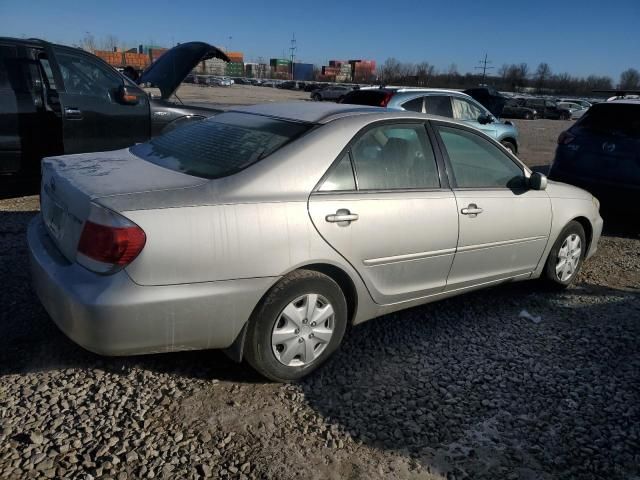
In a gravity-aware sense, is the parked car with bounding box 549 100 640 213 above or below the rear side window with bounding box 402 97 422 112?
below

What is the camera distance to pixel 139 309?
2492 mm

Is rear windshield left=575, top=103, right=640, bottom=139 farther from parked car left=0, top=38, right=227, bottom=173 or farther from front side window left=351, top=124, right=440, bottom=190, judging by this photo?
parked car left=0, top=38, right=227, bottom=173

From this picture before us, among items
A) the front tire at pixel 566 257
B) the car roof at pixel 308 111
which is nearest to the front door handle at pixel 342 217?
the car roof at pixel 308 111

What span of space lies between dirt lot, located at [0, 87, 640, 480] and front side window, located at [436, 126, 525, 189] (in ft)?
3.42

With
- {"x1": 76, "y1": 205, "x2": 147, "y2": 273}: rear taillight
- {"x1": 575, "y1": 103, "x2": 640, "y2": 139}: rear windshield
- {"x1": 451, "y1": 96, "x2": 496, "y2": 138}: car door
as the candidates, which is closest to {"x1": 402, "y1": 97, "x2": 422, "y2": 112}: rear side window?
{"x1": 451, "y1": 96, "x2": 496, "y2": 138}: car door

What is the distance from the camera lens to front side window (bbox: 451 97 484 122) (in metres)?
9.48

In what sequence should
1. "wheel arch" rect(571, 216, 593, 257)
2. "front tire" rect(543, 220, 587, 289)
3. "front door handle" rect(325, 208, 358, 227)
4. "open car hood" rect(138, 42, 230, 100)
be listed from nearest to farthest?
"front door handle" rect(325, 208, 358, 227)
"front tire" rect(543, 220, 587, 289)
"wheel arch" rect(571, 216, 593, 257)
"open car hood" rect(138, 42, 230, 100)

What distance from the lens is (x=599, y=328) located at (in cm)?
404

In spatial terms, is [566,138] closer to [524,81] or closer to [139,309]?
[139,309]

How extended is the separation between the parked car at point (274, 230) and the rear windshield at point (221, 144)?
0.05ft

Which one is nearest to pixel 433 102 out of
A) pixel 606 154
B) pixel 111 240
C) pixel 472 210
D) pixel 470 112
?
pixel 470 112

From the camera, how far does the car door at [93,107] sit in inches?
242

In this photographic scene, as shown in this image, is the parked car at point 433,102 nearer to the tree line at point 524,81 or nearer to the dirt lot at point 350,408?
the dirt lot at point 350,408

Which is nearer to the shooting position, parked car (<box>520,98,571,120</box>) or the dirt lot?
the dirt lot
